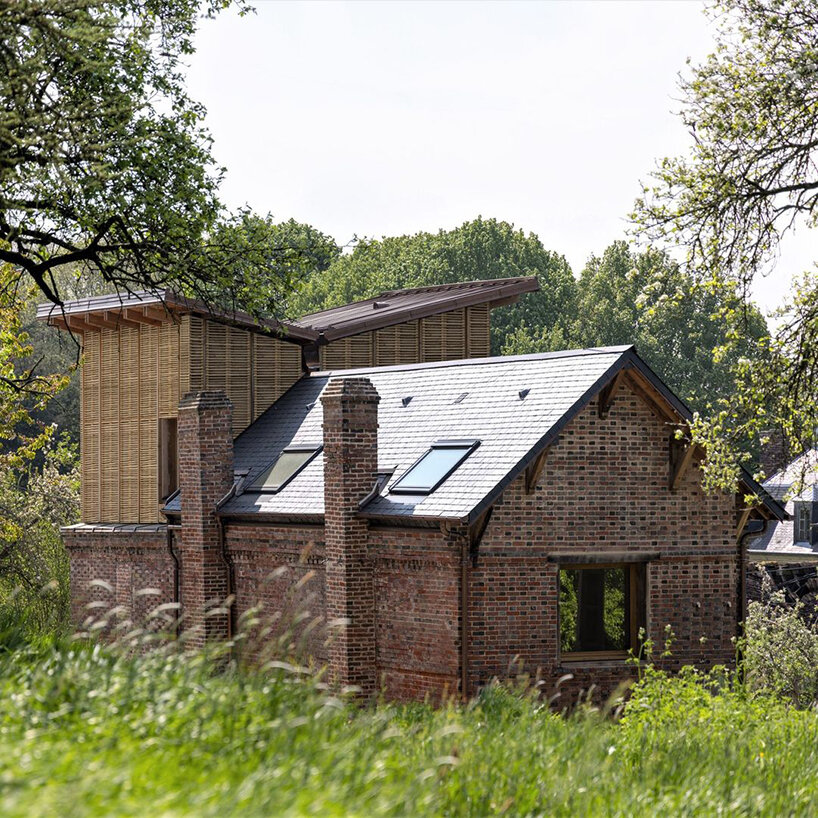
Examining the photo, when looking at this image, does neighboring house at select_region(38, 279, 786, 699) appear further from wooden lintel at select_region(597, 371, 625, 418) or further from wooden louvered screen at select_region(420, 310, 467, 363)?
wooden louvered screen at select_region(420, 310, 467, 363)

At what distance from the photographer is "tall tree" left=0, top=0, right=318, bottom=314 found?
14320 mm

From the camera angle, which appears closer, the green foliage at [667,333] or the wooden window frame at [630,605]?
the wooden window frame at [630,605]

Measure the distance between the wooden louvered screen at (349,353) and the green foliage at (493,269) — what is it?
3090 cm

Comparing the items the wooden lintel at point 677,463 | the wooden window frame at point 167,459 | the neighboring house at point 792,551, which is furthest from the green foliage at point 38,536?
the neighboring house at point 792,551

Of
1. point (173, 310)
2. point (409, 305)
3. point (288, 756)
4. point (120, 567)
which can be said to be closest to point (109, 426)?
point (120, 567)

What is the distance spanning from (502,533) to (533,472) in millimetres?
1066

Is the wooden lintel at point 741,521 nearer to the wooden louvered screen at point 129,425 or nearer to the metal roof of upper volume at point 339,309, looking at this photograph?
the metal roof of upper volume at point 339,309

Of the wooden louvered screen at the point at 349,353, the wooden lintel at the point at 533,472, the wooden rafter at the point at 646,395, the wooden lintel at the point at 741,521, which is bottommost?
the wooden lintel at the point at 741,521

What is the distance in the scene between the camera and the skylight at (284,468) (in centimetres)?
2352

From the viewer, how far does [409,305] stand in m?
30.7

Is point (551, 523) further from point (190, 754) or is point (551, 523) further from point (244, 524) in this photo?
point (190, 754)

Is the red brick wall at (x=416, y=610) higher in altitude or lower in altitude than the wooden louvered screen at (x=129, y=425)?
lower

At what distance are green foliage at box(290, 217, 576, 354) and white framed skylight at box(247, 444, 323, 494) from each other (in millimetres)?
36287

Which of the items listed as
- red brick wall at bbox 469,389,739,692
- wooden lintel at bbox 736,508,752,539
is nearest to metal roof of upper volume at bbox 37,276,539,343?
red brick wall at bbox 469,389,739,692
